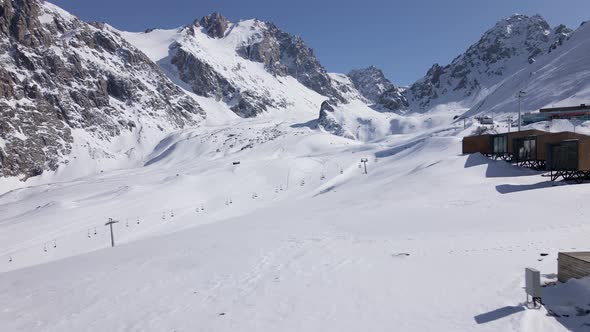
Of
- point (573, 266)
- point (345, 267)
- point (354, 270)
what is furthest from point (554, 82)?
point (354, 270)

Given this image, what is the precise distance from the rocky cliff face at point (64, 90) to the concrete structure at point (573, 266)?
13582 cm

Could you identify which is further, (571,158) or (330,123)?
(330,123)

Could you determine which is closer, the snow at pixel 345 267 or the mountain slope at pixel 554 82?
the snow at pixel 345 267

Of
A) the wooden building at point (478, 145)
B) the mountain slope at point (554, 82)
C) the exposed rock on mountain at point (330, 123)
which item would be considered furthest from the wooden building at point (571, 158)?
the exposed rock on mountain at point (330, 123)

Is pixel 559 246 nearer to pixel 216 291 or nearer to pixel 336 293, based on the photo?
pixel 336 293

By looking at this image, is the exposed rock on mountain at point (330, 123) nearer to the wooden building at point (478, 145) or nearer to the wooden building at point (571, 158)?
the wooden building at point (478, 145)

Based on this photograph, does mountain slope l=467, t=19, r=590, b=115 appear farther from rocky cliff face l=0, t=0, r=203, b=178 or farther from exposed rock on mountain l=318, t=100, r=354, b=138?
rocky cliff face l=0, t=0, r=203, b=178

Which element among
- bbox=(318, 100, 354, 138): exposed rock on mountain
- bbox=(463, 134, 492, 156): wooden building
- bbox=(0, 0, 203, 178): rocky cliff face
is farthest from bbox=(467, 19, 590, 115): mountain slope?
bbox=(0, 0, 203, 178): rocky cliff face

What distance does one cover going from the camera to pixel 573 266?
33.0 feet

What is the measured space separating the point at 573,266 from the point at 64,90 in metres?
169

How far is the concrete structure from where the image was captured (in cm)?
968

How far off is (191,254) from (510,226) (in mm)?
15759

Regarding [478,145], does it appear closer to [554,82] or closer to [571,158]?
[571,158]

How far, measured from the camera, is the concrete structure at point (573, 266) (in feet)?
31.8
